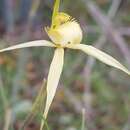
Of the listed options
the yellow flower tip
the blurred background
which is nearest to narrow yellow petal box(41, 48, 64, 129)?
the yellow flower tip

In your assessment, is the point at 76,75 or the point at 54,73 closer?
the point at 54,73

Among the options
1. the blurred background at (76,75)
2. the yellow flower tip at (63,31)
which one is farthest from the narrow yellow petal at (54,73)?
the blurred background at (76,75)

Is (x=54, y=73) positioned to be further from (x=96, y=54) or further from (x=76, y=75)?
(x=76, y=75)

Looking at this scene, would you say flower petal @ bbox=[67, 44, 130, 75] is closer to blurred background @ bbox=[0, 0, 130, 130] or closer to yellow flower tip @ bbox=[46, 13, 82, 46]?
yellow flower tip @ bbox=[46, 13, 82, 46]

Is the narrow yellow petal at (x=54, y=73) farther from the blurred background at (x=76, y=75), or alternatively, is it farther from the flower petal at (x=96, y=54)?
the blurred background at (x=76, y=75)

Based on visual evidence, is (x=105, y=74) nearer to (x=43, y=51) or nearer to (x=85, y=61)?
(x=85, y=61)

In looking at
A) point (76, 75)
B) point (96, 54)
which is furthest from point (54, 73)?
point (76, 75)

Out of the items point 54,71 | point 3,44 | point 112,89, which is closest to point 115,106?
point 112,89
